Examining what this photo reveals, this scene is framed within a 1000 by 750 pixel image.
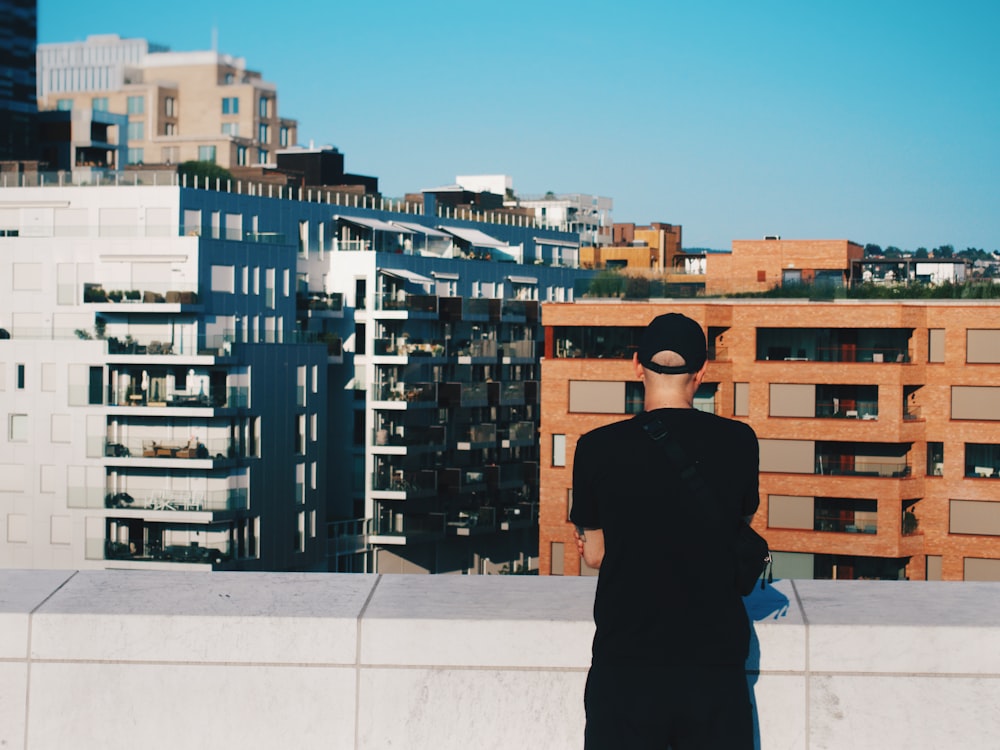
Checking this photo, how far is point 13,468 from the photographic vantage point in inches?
2783

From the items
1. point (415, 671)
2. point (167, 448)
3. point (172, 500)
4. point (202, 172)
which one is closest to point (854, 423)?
point (172, 500)

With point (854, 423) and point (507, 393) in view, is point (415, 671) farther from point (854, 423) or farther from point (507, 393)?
point (507, 393)

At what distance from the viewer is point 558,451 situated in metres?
58.3

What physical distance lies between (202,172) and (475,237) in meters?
16.6

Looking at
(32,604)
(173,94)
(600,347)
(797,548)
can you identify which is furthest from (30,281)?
(173,94)

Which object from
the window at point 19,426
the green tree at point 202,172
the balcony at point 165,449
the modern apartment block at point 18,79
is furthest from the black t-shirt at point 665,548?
the modern apartment block at point 18,79

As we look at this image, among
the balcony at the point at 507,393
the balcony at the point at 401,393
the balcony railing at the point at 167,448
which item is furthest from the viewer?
the balcony at the point at 507,393

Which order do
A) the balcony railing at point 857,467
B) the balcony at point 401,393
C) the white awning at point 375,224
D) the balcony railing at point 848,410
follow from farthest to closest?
1. the white awning at point 375,224
2. the balcony at point 401,393
3. the balcony railing at point 857,467
4. the balcony railing at point 848,410

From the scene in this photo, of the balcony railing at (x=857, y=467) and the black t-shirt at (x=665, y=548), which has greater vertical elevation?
the black t-shirt at (x=665, y=548)

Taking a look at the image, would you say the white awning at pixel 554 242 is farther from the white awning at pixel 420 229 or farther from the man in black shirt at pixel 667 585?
the man in black shirt at pixel 667 585

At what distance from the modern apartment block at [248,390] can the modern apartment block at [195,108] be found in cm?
6693

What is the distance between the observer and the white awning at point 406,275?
86.4 m

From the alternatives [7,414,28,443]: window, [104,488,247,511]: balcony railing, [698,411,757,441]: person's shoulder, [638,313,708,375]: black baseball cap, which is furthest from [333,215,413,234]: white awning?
[698,411,757,441]: person's shoulder

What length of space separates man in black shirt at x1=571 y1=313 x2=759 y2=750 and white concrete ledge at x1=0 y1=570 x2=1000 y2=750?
2.87 ft
